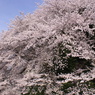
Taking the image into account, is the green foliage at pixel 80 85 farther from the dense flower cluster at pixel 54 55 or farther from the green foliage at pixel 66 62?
the green foliage at pixel 66 62

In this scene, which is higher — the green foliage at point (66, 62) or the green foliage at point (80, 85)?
the green foliage at point (66, 62)

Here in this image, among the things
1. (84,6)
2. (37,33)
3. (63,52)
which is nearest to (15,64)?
(37,33)

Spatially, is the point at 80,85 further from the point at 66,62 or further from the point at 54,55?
the point at 54,55

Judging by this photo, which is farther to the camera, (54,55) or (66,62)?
(66,62)

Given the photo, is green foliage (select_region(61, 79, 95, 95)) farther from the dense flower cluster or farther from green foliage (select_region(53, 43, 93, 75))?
green foliage (select_region(53, 43, 93, 75))

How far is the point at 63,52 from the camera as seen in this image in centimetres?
327

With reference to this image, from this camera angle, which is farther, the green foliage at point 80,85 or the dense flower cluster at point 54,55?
the dense flower cluster at point 54,55

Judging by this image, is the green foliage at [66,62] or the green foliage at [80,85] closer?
the green foliage at [80,85]

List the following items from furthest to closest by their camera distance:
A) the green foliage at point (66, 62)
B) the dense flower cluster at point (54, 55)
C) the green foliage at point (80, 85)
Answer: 1. the green foliage at point (66, 62)
2. the dense flower cluster at point (54, 55)
3. the green foliage at point (80, 85)

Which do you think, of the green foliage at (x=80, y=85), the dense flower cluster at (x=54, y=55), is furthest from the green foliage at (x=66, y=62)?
the green foliage at (x=80, y=85)

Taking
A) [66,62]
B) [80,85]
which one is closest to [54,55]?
[66,62]

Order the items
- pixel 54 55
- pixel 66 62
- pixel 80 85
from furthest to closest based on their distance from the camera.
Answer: pixel 66 62, pixel 54 55, pixel 80 85

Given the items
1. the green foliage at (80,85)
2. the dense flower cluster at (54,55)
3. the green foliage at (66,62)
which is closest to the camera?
the green foliage at (80,85)

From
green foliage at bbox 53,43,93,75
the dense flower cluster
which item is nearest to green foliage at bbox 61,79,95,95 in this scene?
the dense flower cluster
